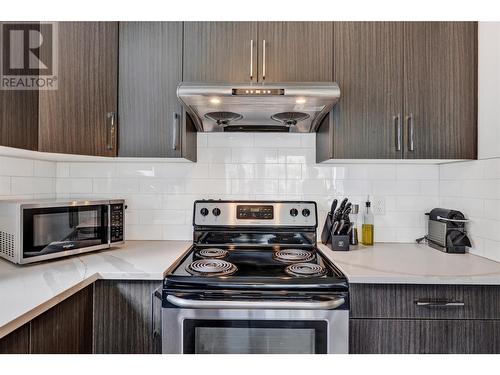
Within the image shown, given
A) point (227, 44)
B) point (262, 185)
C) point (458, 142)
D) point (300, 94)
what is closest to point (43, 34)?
point (227, 44)

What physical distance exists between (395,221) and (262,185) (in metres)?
0.88

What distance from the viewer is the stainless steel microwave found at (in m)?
1.26

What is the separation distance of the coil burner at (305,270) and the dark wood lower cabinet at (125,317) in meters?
0.57

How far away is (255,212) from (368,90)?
0.92 m

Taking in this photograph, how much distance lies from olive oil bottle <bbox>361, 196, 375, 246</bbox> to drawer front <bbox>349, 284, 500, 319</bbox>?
0.59 meters

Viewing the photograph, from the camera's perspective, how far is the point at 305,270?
1304 millimetres

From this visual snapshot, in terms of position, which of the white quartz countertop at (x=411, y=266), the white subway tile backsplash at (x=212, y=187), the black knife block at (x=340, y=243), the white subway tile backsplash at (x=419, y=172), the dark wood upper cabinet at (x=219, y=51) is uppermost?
the dark wood upper cabinet at (x=219, y=51)

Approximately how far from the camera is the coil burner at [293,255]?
1517 mm

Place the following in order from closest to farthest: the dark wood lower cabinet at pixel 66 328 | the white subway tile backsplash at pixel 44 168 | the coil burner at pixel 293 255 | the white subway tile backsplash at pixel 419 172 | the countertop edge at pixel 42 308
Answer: the countertop edge at pixel 42 308 < the dark wood lower cabinet at pixel 66 328 < the coil burner at pixel 293 255 < the white subway tile backsplash at pixel 44 168 < the white subway tile backsplash at pixel 419 172

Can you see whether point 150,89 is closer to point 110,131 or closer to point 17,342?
point 110,131

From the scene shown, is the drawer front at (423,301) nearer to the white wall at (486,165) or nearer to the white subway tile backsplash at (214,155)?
the white wall at (486,165)

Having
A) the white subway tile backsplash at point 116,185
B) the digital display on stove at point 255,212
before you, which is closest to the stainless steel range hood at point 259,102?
the digital display on stove at point 255,212

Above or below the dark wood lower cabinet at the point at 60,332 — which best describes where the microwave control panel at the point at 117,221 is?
above

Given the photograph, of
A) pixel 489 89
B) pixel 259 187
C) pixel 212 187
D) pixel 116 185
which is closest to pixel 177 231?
pixel 212 187
